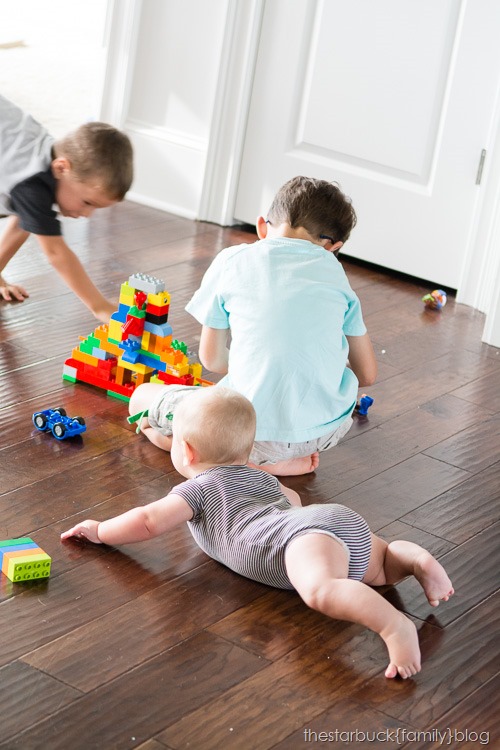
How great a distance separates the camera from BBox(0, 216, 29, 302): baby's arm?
2324 millimetres

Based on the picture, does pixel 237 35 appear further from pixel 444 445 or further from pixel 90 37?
pixel 90 37

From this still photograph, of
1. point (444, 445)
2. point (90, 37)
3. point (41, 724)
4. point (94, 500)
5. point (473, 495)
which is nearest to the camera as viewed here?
point (41, 724)

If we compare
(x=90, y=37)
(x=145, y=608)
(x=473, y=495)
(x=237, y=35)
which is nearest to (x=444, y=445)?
(x=473, y=495)

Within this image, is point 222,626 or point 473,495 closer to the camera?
point 222,626

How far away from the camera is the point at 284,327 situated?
67.4 inches

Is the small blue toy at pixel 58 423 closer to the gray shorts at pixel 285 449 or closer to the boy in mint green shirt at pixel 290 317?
the boy in mint green shirt at pixel 290 317

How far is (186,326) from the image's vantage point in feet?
8.02

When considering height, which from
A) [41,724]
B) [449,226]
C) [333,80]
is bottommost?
[41,724]

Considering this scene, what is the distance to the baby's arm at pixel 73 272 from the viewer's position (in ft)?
6.82

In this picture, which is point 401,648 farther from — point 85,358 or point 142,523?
point 85,358

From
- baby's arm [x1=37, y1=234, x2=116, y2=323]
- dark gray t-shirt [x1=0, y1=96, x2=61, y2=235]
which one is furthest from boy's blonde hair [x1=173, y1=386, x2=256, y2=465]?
dark gray t-shirt [x1=0, y1=96, x2=61, y2=235]

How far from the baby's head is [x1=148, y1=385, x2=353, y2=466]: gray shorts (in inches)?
16.1

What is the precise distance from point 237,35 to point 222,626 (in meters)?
2.13

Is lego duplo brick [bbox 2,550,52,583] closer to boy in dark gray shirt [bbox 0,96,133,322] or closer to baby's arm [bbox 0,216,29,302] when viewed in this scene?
boy in dark gray shirt [bbox 0,96,133,322]
